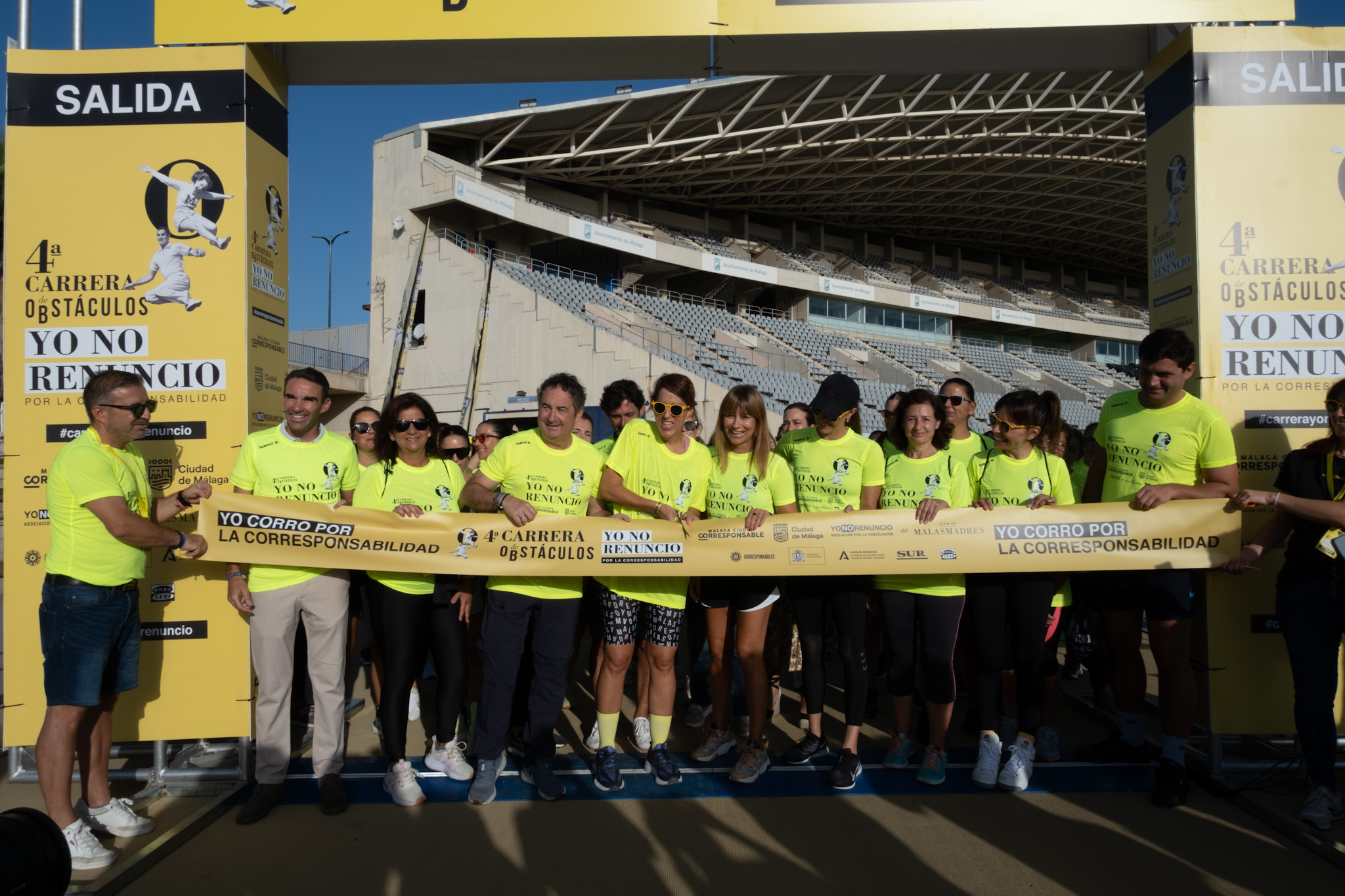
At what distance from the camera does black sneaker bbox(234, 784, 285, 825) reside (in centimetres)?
A: 354

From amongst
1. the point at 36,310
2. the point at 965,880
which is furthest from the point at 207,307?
the point at 965,880

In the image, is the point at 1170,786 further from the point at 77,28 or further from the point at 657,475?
the point at 77,28

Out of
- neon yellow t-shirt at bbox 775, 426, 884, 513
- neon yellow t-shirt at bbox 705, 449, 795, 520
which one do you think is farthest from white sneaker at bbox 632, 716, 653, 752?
neon yellow t-shirt at bbox 775, 426, 884, 513

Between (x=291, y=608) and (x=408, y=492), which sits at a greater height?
(x=408, y=492)

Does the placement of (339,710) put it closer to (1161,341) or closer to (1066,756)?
(1066,756)

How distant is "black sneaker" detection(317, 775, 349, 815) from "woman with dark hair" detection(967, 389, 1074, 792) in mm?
3093

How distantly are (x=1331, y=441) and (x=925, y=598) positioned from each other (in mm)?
1939

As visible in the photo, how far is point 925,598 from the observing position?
3.86 m

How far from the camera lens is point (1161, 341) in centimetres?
373

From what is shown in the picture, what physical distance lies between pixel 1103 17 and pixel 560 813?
509cm

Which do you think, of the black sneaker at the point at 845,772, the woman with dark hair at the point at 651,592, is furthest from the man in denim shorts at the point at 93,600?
the black sneaker at the point at 845,772

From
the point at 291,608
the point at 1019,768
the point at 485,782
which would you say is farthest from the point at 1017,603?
the point at 291,608

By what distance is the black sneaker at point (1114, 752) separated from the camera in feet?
13.6

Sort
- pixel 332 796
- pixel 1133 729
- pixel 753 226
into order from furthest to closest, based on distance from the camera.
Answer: pixel 753 226 < pixel 1133 729 < pixel 332 796
